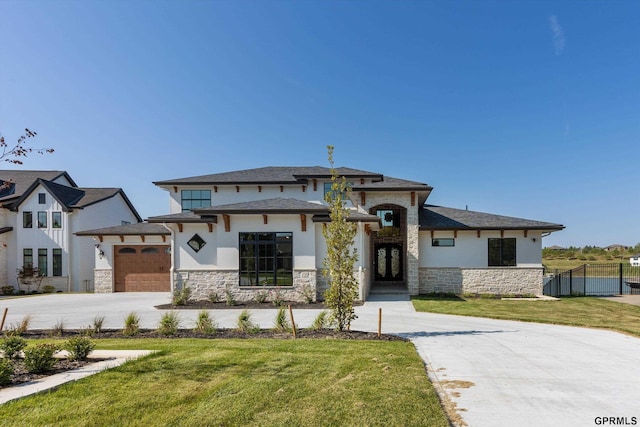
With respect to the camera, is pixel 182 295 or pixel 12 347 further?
pixel 182 295

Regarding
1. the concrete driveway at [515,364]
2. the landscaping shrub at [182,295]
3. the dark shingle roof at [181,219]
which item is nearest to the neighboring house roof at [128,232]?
the dark shingle roof at [181,219]

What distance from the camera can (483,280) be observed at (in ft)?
57.1

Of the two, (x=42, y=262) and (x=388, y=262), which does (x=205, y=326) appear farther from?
(x=42, y=262)

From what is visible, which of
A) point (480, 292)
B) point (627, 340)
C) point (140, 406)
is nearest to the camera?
point (140, 406)

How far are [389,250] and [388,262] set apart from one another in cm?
80

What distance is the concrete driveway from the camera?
4.40 meters

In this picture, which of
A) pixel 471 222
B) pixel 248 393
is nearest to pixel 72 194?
pixel 248 393

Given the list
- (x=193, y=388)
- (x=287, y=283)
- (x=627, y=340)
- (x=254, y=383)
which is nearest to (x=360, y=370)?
(x=254, y=383)

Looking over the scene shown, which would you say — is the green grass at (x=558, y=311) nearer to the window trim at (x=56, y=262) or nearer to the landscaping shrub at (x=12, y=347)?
the landscaping shrub at (x=12, y=347)

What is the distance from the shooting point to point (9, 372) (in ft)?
16.7

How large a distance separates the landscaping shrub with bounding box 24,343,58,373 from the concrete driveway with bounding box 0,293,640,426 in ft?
15.0

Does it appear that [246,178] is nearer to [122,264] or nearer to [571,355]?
[122,264]

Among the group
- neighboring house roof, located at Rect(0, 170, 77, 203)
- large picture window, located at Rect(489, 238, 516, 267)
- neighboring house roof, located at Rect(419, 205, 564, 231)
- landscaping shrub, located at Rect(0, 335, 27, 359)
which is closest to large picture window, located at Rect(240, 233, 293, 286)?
neighboring house roof, located at Rect(419, 205, 564, 231)

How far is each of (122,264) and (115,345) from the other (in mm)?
13906
